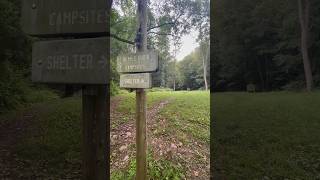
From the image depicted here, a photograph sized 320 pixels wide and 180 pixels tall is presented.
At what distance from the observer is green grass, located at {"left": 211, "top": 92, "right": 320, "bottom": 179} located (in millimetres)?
6469

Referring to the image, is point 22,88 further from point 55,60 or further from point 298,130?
point 55,60

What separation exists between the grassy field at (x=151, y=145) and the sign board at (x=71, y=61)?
3.22 m

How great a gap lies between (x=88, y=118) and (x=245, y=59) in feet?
34.7

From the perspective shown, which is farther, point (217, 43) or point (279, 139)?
point (217, 43)

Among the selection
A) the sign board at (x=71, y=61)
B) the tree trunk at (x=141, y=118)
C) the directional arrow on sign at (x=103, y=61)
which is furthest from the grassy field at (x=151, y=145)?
the directional arrow on sign at (x=103, y=61)

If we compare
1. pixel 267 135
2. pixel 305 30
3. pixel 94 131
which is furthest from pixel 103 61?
pixel 305 30

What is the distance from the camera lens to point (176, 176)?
5496 mm

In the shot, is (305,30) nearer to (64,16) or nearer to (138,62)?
(138,62)

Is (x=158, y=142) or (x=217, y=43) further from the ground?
(x=217, y=43)

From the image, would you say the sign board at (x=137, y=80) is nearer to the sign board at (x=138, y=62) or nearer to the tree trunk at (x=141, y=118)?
the sign board at (x=138, y=62)

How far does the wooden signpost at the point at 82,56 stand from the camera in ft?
7.25

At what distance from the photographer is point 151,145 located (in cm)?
594

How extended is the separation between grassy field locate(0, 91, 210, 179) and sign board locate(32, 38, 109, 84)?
10.6 ft

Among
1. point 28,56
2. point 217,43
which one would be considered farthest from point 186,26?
point 28,56
